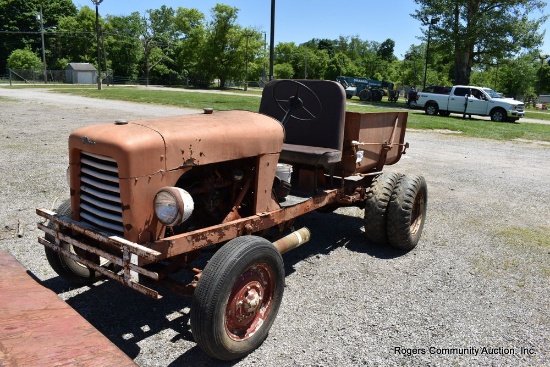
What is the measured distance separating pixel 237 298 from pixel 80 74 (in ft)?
213

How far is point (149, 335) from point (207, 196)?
110 cm

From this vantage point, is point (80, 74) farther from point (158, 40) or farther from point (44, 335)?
point (44, 335)

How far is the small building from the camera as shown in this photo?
60938 mm

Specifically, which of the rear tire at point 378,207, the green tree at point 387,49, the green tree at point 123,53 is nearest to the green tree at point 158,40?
the green tree at point 123,53

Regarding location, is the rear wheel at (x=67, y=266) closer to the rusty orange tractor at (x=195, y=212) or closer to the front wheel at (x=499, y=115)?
the rusty orange tractor at (x=195, y=212)

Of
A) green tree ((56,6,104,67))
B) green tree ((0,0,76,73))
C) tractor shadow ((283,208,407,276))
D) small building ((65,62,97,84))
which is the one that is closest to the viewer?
tractor shadow ((283,208,407,276))

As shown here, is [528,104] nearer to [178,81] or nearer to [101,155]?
[178,81]

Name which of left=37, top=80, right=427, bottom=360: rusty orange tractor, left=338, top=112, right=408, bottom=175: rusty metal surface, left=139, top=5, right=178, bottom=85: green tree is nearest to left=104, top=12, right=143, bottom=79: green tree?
left=139, top=5, right=178, bottom=85: green tree

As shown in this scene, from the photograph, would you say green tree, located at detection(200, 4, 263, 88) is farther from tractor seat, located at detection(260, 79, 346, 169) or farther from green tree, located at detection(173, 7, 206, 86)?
tractor seat, located at detection(260, 79, 346, 169)

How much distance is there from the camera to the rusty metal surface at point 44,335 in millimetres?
2305

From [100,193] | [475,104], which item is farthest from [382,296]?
[475,104]

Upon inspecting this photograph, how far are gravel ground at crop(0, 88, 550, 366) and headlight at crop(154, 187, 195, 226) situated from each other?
0.97m

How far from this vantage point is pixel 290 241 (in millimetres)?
4039

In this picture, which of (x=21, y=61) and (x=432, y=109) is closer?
(x=432, y=109)
